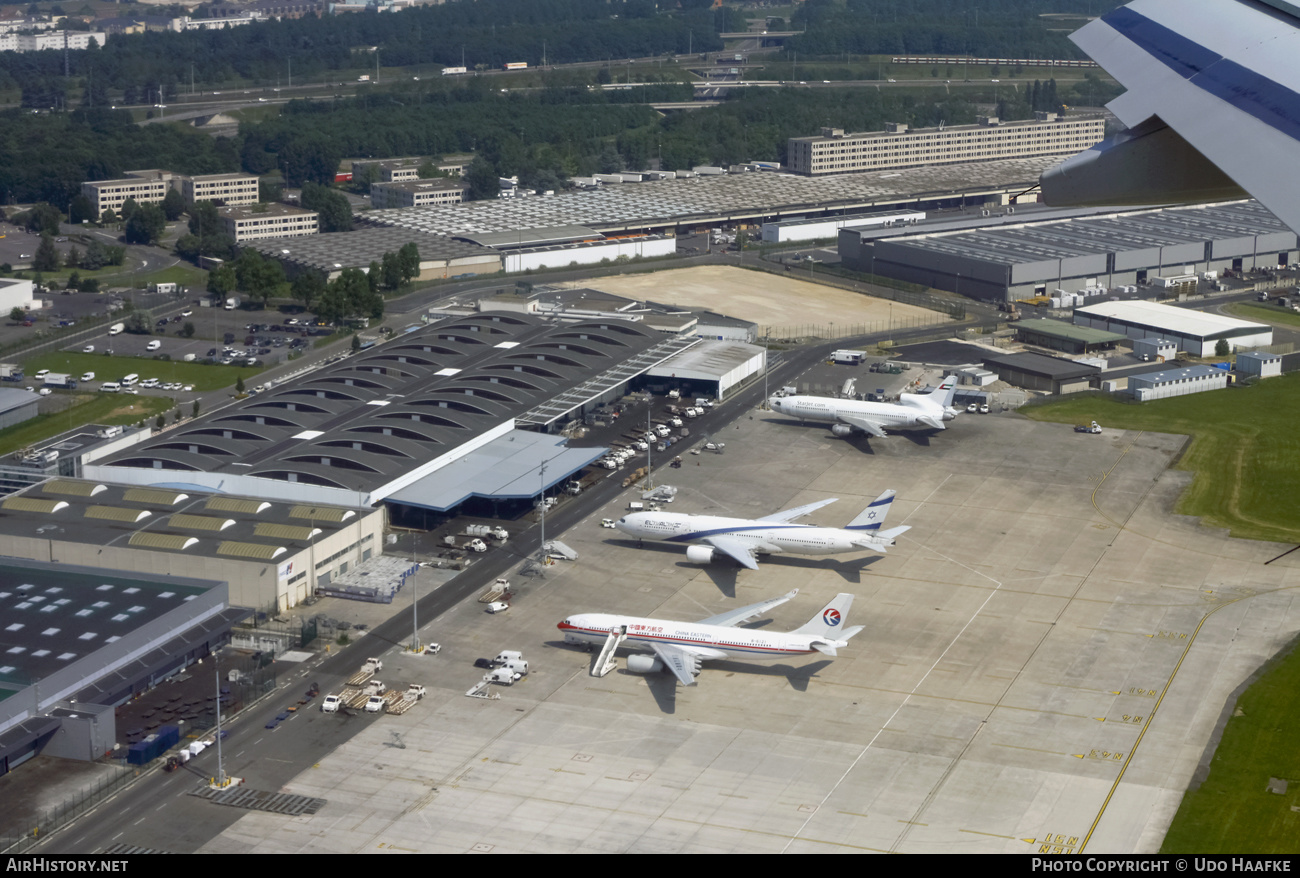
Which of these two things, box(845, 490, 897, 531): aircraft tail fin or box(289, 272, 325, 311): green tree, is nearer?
box(845, 490, 897, 531): aircraft tail fin

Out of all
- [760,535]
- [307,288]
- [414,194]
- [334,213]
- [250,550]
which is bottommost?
[760,535]

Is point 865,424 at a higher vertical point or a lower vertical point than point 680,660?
higher

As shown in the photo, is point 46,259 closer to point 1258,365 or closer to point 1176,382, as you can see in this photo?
point 1176,382

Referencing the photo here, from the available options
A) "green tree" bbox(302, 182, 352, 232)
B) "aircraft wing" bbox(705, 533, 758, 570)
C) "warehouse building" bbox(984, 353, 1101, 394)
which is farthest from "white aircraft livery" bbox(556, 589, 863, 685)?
"green tree" bbox(302, 182, 352, 232)

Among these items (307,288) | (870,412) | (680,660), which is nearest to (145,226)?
(307,288)

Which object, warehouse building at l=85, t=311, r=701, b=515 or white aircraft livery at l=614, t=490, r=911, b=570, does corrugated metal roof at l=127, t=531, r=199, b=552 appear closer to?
warehouse building at l=85, t=311, r=701, b=515

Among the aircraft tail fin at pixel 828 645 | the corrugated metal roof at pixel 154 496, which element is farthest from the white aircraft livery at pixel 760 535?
Result: the corrugated metal roof at pixel 154 496
